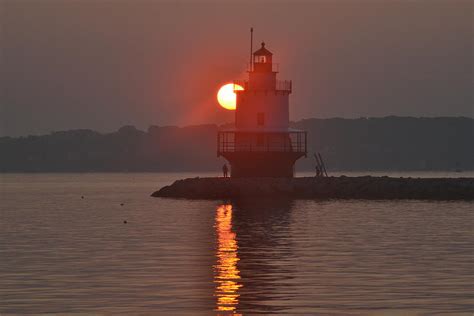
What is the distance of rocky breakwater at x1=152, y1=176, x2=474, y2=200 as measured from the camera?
77.2 m

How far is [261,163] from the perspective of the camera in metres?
78.2

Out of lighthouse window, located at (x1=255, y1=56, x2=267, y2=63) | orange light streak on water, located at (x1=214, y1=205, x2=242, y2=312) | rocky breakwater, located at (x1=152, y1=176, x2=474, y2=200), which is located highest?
lighthouse window, located at (x1=255, y1=56, x2=267, y2=63)

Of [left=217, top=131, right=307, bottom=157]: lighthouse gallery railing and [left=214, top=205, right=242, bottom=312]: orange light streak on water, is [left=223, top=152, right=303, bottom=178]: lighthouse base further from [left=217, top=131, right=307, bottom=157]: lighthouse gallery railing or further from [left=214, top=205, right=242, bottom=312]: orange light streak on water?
[left=214, top=205, right=242, bottom=312]: orange light streak on water

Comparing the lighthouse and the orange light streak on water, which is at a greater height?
the lighthouse

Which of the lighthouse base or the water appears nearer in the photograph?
the water

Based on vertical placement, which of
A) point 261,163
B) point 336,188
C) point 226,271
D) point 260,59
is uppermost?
point 260,59

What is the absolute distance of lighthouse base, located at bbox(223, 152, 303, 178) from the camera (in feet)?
255

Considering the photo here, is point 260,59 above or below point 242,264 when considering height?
above

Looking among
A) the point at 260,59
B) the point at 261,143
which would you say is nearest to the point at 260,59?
the point at 260,59

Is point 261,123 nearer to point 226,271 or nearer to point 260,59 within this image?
point 260,59

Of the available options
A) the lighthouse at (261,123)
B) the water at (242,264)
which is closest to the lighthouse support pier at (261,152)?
the lighthouse at (261,123)

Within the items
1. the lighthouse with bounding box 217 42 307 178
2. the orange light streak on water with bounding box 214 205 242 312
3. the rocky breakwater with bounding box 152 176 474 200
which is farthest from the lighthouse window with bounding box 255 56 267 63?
the orange light streak on water with bounding box 214 205 242 312

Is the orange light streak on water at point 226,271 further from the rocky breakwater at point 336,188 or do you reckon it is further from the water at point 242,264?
the rocky breakwater at point 336,188

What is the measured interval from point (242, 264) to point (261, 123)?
1752 inches
